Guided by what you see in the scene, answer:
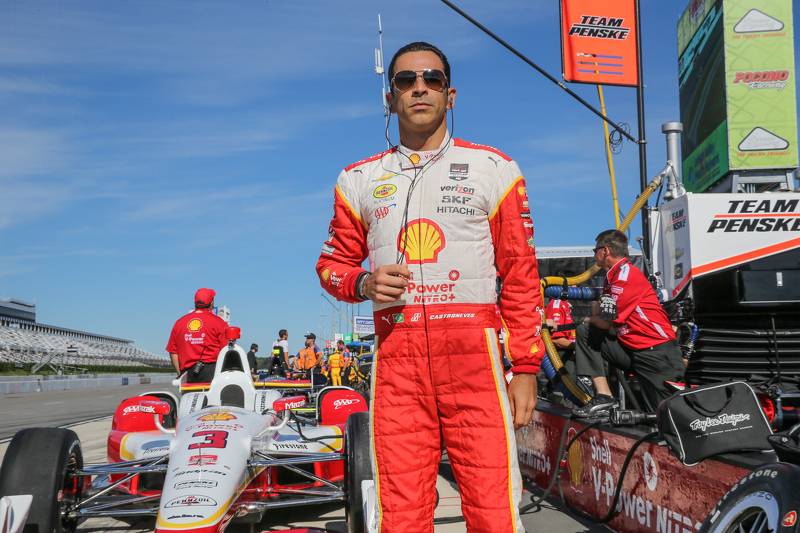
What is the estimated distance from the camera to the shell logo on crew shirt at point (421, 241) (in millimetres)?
2246

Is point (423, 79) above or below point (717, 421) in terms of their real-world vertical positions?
above

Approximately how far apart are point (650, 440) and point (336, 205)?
2.20 m

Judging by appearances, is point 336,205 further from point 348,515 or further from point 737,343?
point 737,343

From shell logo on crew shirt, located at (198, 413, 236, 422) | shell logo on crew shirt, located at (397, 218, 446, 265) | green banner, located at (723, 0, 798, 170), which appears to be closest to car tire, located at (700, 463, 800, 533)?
shell logo on crew shirt, located at (397, 218, 446, 265)

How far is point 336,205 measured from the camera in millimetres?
2490

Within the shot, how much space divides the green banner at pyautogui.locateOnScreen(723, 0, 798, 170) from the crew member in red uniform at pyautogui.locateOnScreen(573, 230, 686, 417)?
17.4m

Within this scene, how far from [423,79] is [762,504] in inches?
66.9

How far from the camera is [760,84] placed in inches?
811

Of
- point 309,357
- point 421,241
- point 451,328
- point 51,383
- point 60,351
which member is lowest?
point 51,383

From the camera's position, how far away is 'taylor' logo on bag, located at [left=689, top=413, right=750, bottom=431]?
2916 mm

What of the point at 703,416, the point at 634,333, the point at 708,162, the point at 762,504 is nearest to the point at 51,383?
the point at 708,162

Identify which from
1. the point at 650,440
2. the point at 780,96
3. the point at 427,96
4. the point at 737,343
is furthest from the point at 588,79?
the point at 780,96

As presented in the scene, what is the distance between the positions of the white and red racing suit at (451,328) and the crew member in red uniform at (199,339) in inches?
227

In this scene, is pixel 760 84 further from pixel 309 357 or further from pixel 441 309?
pixel 441 309
